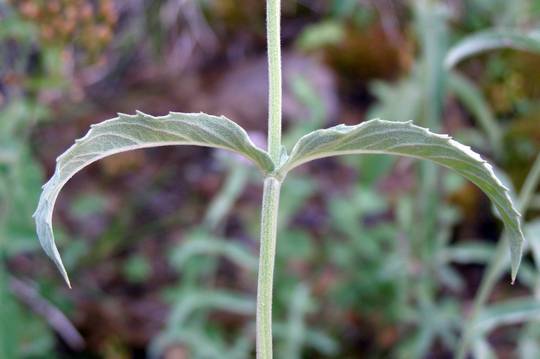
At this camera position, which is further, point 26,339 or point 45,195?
point 26,339

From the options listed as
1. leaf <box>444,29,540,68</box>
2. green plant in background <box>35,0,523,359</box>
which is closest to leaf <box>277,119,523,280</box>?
green plant in background <box>35,0,523,359</box>

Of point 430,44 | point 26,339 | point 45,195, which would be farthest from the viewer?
point 26,339

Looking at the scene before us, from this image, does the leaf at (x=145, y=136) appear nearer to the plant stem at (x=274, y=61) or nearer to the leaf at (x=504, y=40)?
the plant stem at (x=274, y=61)

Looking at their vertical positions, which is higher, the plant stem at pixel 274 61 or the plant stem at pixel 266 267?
the plant stem at pixel 274 61

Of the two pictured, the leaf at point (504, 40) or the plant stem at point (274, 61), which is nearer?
the plant stem at point (274, 61)

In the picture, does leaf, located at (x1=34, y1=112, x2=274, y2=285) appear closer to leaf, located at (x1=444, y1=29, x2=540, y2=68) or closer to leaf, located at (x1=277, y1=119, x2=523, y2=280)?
leaf, located at (x1=277, y1=119, x2=523, y2=280)

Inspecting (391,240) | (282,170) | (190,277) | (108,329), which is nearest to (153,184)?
(108,329)

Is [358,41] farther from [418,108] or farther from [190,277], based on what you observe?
[190,277]

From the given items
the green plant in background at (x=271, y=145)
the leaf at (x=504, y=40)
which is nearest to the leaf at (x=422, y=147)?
the green plant in background at (x=271, y=145)
